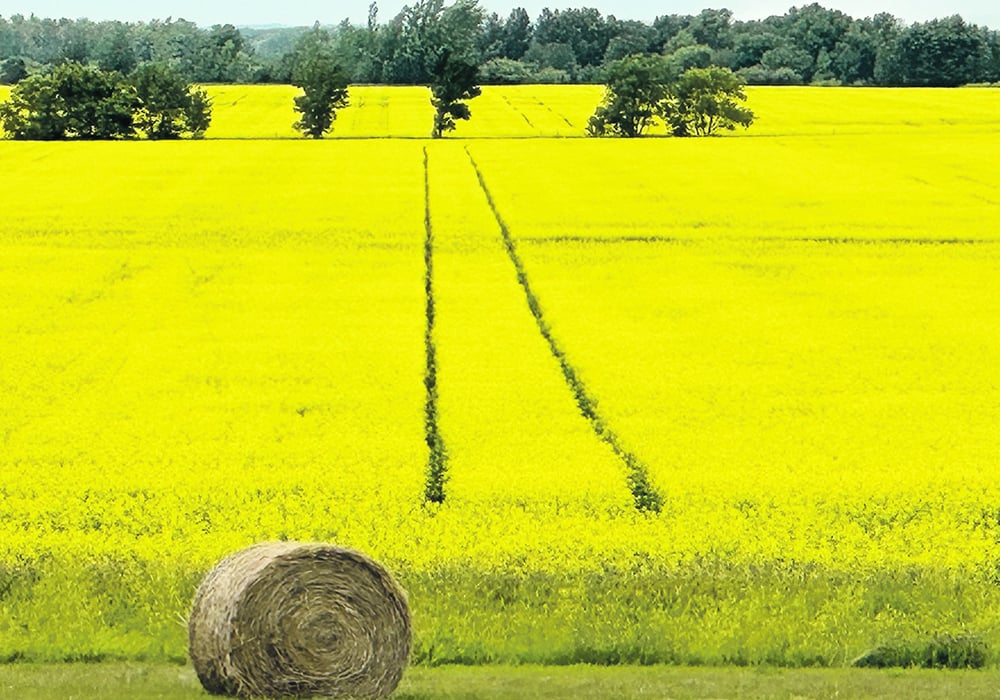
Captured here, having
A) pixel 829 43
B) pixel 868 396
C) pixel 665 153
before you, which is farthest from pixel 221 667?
pixel 829 43

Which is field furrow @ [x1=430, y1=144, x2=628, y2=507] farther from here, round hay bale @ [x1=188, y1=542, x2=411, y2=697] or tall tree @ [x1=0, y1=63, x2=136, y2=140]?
tall tree @ [x1=0, y1=63, x2=136, y2=140]

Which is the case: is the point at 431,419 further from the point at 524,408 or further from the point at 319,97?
the point at 319,97

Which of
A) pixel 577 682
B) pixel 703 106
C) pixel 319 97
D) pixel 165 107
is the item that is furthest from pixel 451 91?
pixel 577 682

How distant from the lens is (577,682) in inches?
493

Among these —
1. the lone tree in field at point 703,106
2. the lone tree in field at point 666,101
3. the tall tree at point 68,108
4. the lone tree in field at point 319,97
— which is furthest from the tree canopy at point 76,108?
the lone tree in field at point 703,106

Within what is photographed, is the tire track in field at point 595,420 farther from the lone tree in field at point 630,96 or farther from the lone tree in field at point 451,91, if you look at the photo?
the lone tree in field at point 451,91

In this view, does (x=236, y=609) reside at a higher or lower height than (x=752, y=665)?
higher

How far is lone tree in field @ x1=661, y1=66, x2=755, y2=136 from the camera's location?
276 ft

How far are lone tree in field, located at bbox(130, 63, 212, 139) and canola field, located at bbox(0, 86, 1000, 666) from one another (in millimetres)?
35699

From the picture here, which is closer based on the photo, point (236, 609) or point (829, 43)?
point (236, 609)

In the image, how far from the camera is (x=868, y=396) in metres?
22.7

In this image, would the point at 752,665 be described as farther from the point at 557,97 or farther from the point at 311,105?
the point at 557,97

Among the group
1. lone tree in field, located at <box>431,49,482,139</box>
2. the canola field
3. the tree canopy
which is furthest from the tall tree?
the canola field

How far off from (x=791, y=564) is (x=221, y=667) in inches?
233
